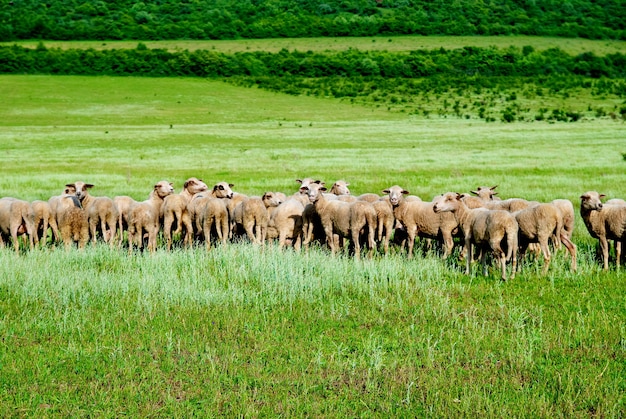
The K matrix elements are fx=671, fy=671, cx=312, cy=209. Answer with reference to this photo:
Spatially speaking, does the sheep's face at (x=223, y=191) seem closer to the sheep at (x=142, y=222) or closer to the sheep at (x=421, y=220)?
the sheep at (x=142, y=222)

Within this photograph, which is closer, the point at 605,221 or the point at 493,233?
the point at 493,233

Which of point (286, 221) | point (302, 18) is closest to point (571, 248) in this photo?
point (286, 221)

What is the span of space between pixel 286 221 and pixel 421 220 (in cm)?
344

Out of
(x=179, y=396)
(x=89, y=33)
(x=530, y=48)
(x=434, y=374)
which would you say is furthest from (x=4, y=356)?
(x=89, y=33)

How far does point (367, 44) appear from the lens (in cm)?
12500

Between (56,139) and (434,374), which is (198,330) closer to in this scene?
(434,374)

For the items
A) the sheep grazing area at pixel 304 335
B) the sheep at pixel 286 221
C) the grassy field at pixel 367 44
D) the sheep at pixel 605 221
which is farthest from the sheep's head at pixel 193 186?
the grassy field at pixel 367 44

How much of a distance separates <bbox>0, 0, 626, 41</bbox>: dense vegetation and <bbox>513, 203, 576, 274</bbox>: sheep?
12360 cm

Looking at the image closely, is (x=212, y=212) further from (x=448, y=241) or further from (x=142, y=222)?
(x=448, y=241)

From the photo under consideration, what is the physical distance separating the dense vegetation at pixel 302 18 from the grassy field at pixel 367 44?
524 cm

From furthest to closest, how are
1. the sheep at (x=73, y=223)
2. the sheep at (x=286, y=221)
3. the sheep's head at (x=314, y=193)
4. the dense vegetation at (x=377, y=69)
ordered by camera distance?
the dense vegetation at (x=377, y=69)
the sheep at (x=286, y=221)
the sheep at (x=73, y=223)
the sheep's head at (x=314, y=193)

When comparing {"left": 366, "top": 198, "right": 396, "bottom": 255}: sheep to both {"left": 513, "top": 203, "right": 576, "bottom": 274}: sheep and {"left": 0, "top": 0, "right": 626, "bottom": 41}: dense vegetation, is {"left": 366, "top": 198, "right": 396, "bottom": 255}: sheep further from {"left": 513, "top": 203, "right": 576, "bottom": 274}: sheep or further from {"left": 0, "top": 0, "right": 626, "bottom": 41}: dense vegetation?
{"left": 0, "top": 0, "right": 626, "bottom": 41}: dense vegetation

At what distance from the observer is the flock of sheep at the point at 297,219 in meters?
14.2

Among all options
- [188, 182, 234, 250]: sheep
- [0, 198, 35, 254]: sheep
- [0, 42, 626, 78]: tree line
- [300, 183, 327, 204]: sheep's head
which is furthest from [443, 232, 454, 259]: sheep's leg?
[0, 42, 626, 78]: tree line
